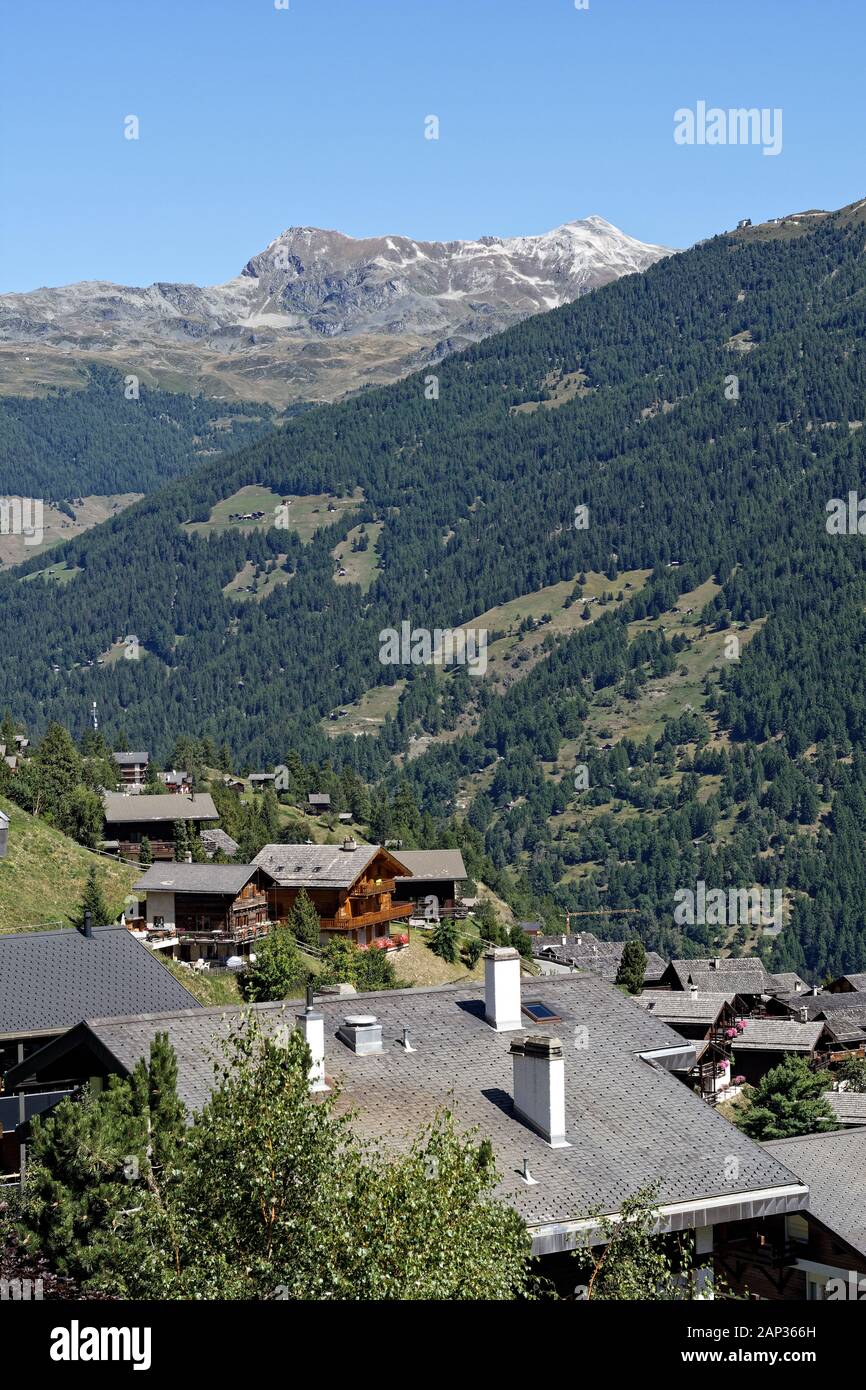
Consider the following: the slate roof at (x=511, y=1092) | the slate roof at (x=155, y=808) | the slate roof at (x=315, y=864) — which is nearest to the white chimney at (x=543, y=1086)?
the slate roof at (x=511, y=1092)

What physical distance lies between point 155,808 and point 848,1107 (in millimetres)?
70961

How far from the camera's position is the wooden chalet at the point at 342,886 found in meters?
94.1

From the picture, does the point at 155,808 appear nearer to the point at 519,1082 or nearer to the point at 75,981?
the point at 75,981

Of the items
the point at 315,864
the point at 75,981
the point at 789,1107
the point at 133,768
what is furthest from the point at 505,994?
the point at 133,768

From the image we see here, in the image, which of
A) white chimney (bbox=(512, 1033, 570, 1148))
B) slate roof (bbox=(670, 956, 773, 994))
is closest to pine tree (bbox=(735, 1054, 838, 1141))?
white chimney (bbox=(512, 1033, 570, 1148))

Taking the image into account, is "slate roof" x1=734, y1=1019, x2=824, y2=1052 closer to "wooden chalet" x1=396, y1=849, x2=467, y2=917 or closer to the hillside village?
"wooden chalet" x1=396, y1=849, x2=467, y2=917

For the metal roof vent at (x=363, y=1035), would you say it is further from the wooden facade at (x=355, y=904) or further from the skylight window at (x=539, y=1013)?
the wooden facade at (x=355, y=904)

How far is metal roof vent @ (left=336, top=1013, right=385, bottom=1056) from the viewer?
1271 inches

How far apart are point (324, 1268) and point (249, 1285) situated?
0.82m

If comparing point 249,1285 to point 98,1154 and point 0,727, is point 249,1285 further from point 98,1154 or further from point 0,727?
point 0,727

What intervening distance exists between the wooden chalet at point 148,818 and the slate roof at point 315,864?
1903cm

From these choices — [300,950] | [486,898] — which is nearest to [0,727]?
[486,898]

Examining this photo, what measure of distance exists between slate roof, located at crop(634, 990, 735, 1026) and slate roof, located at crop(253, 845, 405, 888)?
690 inches
